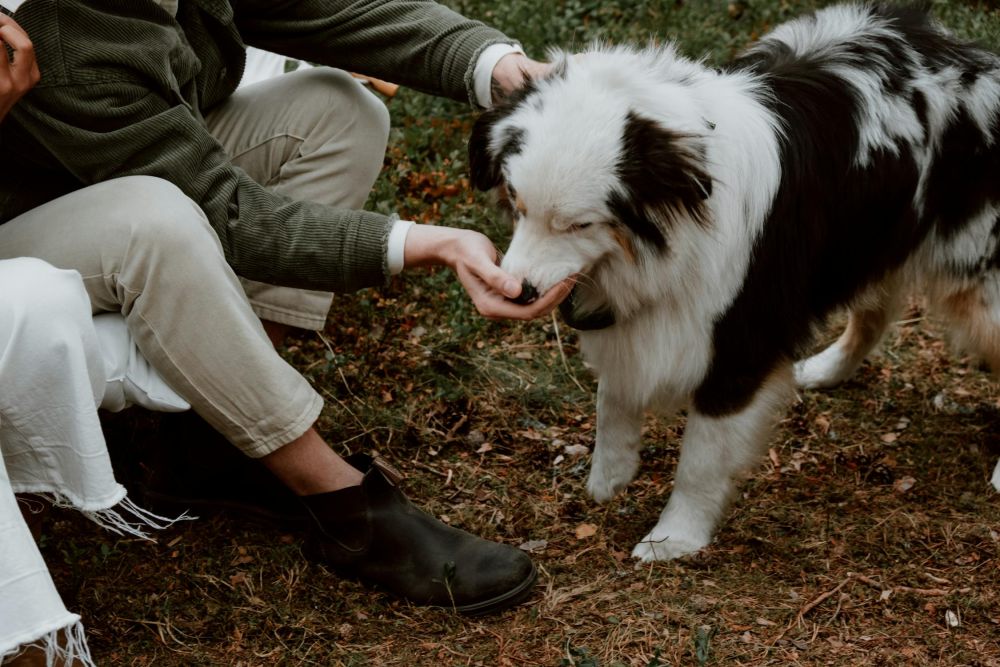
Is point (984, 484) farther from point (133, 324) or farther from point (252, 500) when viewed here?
point (133, 324)

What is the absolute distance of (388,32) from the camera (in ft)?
9.23

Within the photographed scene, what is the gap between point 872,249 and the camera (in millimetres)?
2697

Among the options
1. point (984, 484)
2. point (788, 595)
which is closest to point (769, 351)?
point (788, 595)

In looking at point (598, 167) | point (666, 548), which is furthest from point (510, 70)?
point (666, 548)

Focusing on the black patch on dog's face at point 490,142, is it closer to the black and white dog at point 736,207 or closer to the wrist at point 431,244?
the black and white dog at point 736,207

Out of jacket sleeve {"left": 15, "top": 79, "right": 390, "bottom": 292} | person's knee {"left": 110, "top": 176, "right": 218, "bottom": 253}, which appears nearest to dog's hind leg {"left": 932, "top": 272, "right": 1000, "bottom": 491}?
jacket sleeve {"left": 15, "top": 79, "right": 390, "bottom": 292}

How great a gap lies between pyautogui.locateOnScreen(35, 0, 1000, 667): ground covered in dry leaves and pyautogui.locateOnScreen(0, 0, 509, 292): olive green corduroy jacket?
30.7 inches

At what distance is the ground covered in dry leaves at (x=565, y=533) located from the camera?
2.35 meters

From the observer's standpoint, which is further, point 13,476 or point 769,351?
point 769,351

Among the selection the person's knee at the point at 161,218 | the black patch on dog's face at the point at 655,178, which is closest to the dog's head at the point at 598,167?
the black patch on dog's face at the point at 655,178

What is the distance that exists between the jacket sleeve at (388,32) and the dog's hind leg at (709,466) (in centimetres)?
108

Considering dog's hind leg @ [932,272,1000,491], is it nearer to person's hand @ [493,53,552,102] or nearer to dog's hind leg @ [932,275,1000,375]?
dog's hind leg @ [932,275,1000,375]

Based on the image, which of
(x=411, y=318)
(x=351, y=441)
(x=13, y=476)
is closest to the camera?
(x=13, y=476)

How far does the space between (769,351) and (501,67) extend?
0.98 meters
